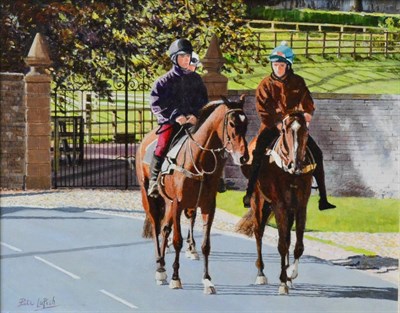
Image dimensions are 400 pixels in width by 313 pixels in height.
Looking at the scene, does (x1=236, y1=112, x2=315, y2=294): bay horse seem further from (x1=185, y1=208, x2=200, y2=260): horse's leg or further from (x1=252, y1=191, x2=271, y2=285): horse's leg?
(x1=185, y1=208, x2=200, y2=260): horse's leg

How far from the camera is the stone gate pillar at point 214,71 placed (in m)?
6.44

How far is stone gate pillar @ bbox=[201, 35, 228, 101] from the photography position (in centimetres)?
644

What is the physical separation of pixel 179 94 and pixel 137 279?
44.1 inches

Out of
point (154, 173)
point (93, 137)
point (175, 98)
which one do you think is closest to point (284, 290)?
point (154, 173)

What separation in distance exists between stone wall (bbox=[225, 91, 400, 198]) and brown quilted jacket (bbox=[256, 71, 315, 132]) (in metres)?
0.22

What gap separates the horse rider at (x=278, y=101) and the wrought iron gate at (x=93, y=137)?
108cm

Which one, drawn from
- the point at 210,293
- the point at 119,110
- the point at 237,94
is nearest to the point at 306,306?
the point at 210,293

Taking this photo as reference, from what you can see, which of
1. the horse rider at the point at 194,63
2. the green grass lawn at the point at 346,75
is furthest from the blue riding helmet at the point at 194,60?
the green grass lawn at the point at 346,75

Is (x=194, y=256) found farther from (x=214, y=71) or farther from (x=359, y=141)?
(x=359, y=141)

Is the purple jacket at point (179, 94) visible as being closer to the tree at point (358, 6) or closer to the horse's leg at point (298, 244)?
the horse's leg at point (298, 244)

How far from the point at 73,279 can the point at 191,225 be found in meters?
0.77

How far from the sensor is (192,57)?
6.33m

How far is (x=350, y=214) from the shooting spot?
651 centimetres
